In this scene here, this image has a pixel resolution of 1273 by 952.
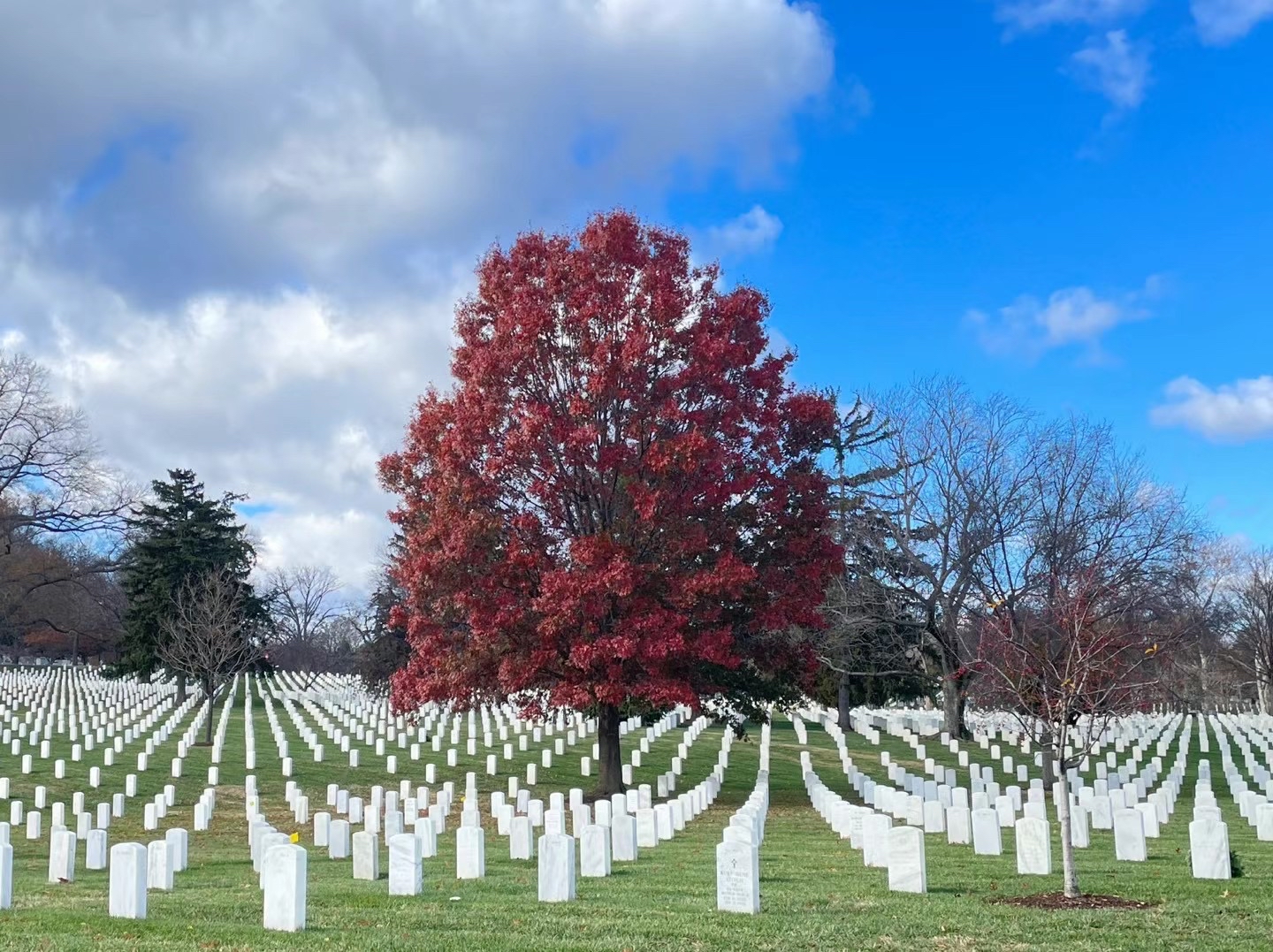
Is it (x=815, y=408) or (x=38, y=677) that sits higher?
(x=815, y=408)

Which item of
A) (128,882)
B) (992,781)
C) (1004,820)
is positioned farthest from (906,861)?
(992,781)

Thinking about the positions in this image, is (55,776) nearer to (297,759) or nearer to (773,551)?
(297,759)

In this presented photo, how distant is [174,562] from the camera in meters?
47.3

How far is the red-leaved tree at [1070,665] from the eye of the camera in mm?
10320

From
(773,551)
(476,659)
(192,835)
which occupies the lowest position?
(192,835)

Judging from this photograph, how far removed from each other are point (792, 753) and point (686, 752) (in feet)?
9.69

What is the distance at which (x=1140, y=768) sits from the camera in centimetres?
2659

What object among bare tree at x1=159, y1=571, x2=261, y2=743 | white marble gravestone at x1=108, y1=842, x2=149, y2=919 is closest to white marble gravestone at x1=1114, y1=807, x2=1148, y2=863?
white marble gravestone at x1=108, y1=842, x2=149, y2=919

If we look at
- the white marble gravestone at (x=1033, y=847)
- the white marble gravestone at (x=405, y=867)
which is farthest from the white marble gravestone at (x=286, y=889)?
the white marble gravestone at (x=1033, y=847)

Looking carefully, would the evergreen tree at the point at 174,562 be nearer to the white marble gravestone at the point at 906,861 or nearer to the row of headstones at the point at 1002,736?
the row of headstones at the point at 1002,736

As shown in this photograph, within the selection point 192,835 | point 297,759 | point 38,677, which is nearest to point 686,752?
point 297,759

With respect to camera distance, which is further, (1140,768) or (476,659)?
(1140,768)

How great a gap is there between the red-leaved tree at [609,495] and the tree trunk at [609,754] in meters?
0.04

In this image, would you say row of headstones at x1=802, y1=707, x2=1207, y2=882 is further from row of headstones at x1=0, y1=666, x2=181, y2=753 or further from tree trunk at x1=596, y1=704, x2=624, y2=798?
row of headstones at x1=0, y1=666, x2=181, y2=753
